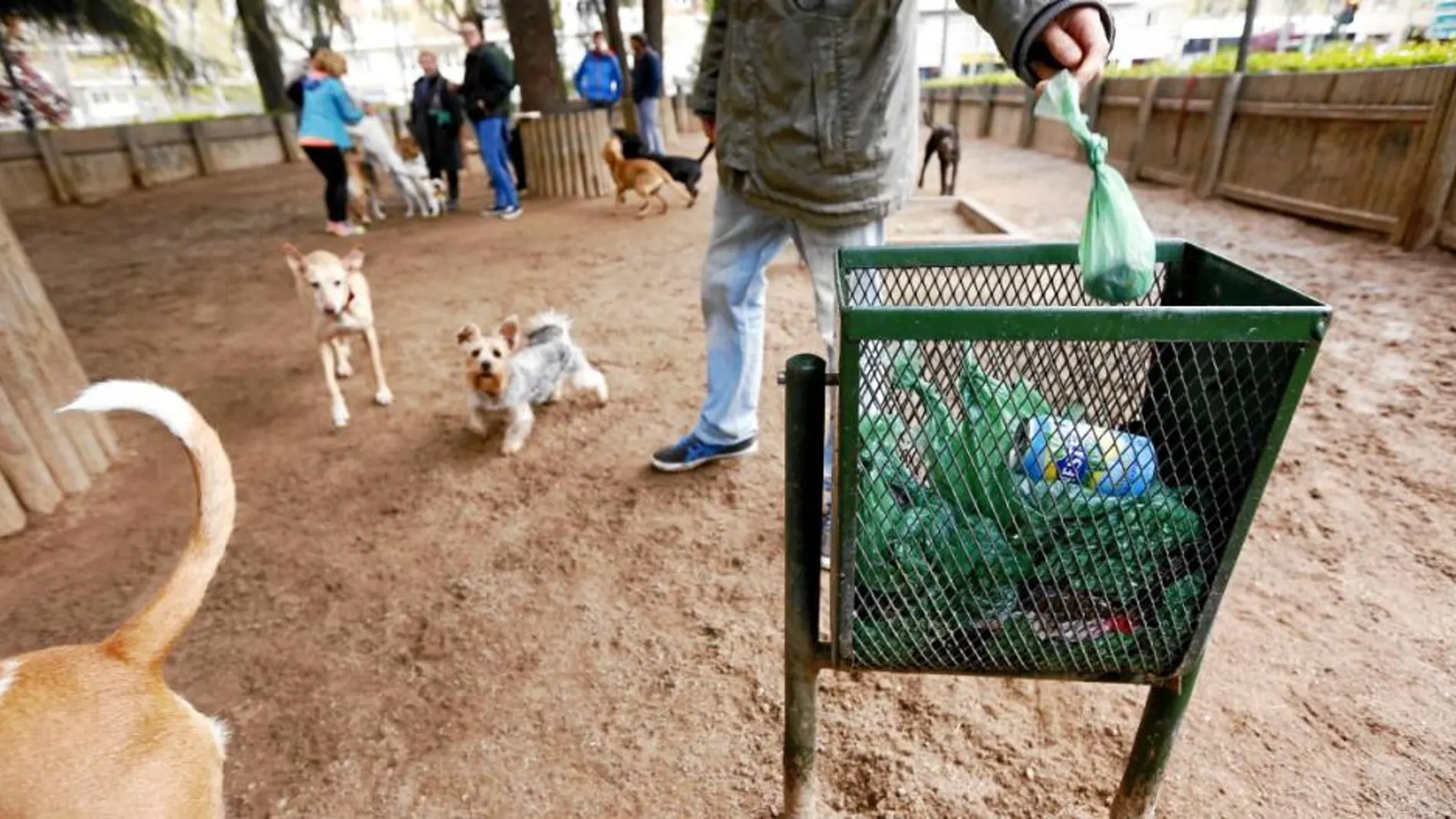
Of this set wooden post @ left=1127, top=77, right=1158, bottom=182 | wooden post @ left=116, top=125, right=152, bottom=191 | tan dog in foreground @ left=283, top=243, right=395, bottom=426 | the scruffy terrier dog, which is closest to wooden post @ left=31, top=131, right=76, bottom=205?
wooden post @ left=116, top=125, right=152, bottom=191

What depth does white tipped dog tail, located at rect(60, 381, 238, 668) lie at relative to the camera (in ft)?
4.34

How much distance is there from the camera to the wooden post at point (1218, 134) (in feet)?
23.9

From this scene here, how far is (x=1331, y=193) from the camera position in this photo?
612 centimetres

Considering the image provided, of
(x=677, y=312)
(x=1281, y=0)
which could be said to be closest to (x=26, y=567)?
(x=677, y=312)

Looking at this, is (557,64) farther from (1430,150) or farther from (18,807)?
(18,807)

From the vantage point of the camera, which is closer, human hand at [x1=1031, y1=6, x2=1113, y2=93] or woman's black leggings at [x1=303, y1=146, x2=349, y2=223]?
human hand at [x1=1031, y1=6, x2=1113, y2=93]

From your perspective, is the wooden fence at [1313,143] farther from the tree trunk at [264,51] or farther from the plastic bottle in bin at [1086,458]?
the tree trunk at [264,51]

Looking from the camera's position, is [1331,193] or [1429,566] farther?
[1331,193]

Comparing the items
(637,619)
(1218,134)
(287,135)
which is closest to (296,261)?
(637,619)

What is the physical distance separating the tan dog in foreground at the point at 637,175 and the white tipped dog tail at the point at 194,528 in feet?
23.2

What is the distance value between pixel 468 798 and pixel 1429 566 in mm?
2921

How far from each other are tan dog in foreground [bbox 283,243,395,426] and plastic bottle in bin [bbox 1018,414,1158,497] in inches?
140

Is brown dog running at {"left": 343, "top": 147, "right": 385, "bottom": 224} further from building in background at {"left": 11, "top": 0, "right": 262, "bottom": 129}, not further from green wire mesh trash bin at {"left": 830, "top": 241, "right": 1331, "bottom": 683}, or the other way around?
green wire mesh trash bin at {"left": 830, "top": 241, "right": 1331, "bottom": 683}

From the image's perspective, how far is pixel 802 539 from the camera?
4.08 feet
